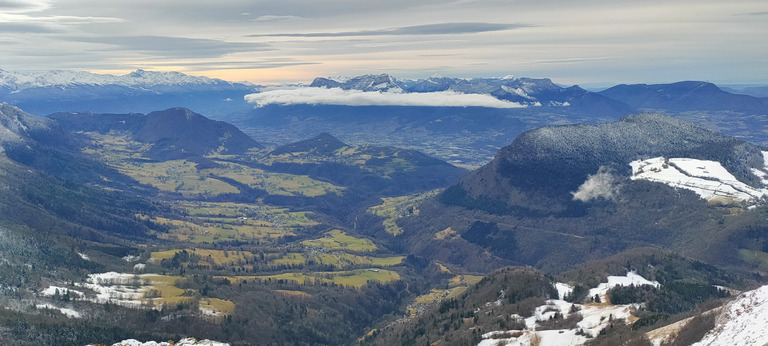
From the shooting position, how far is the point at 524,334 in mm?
132000

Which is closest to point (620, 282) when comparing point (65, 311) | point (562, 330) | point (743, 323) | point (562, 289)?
point (562, 289)

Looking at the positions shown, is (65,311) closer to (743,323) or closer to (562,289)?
(562,289)

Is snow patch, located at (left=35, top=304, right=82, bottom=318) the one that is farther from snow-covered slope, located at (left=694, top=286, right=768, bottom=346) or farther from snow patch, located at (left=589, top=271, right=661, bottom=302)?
snow-covered slope, located at (left=694, top=286, right=768, bottom=346)

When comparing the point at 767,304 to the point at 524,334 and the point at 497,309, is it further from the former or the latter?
the point at 497,309

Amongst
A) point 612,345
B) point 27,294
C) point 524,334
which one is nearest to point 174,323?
point 27,294

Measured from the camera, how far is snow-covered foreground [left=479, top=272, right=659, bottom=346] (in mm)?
127250

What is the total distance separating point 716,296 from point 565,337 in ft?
226

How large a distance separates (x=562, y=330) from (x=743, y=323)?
151 ft

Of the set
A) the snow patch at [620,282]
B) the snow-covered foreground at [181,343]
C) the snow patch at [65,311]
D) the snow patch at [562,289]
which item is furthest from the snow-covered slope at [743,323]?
the snow patch at [65,311]

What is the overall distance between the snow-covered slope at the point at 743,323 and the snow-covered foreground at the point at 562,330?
3267 centimetres

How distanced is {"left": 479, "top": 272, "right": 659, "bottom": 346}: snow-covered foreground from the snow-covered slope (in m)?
32.7

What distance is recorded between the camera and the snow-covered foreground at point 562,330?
417ft

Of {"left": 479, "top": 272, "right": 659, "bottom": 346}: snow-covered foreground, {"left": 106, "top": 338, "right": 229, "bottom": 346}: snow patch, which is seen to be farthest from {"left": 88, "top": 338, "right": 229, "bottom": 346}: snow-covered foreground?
{"left": 479, "top": 272, "right": 659, "bottom": 346}: snow-covered foreground

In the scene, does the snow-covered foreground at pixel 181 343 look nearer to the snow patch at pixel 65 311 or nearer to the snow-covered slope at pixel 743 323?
the snow patch at pixel 65 311
